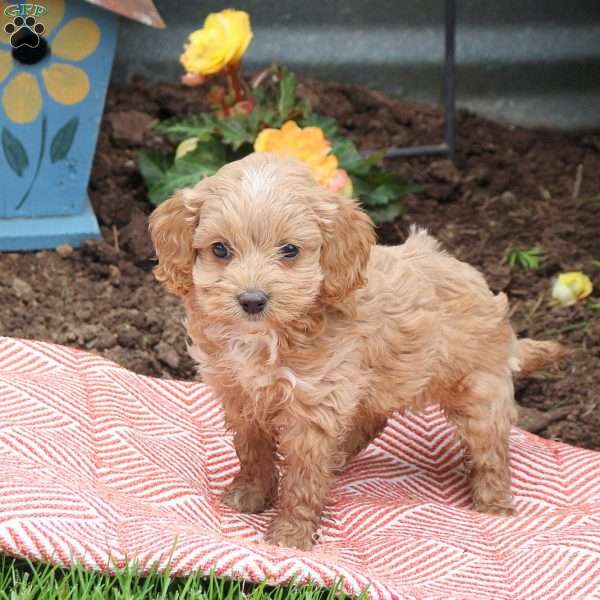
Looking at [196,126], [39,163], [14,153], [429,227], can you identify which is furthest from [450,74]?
[14,153]

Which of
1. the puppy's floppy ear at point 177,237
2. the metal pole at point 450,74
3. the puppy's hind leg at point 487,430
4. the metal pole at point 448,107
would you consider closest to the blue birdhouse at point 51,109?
the metal pole at point 448,107

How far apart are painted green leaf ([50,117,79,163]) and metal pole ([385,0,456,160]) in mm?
1703

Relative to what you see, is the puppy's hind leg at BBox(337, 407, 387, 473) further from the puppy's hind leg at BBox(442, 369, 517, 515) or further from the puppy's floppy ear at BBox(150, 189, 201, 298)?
the puppy's floppy ear at BBox(150, 189, 201, 298)

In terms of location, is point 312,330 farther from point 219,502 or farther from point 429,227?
point 429,227

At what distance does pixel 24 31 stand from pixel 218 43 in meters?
0.91

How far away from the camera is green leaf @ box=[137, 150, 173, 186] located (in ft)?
20.1

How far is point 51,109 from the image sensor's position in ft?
19.2

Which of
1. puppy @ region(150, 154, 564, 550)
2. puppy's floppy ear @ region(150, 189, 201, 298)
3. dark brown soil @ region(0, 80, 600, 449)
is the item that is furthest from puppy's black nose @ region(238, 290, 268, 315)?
dark brown soil @ region(0, 80, 600, 449)

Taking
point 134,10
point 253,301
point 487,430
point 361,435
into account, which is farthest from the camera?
point 134,10

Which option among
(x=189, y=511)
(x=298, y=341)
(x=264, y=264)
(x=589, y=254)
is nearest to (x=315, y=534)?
(x=189, y=511)

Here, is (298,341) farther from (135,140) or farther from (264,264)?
(135,140)

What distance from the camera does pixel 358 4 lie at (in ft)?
24.0

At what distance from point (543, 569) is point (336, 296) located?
1057 mm

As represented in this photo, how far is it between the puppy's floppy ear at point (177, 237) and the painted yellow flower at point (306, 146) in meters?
1.66
